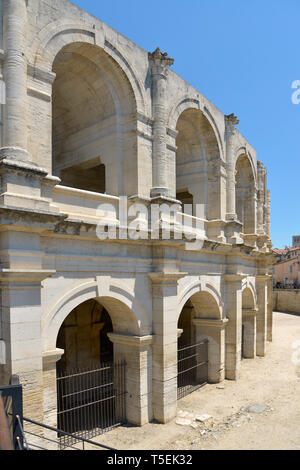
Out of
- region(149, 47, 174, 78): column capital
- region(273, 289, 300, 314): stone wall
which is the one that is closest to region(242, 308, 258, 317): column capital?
region(149, 47, 174, 78): column capital

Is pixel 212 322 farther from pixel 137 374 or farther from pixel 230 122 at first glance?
pixel 230 122

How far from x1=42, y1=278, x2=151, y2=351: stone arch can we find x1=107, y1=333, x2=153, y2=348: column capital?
0.49ft

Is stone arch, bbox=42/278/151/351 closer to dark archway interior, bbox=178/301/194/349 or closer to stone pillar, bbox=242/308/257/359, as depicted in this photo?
dark archway interior, bbox=178/301/194/349

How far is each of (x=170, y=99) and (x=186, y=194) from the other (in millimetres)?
6039

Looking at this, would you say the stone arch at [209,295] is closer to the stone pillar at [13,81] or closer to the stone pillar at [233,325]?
→ the stone pillar at [233,325]

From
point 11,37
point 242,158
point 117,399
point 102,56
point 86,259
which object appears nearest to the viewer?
point 11,37

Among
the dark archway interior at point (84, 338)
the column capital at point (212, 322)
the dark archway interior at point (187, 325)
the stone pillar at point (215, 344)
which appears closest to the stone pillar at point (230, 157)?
the column capital at point (212, 322)

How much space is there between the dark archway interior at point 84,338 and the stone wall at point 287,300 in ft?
94.4

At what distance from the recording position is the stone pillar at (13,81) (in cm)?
698

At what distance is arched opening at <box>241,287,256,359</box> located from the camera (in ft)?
57.5

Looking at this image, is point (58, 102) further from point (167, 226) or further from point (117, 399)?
point (117, 399)

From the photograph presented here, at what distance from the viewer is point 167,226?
1004cm

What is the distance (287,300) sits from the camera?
37.5m

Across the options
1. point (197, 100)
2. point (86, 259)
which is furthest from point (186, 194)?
point (86, 259)
